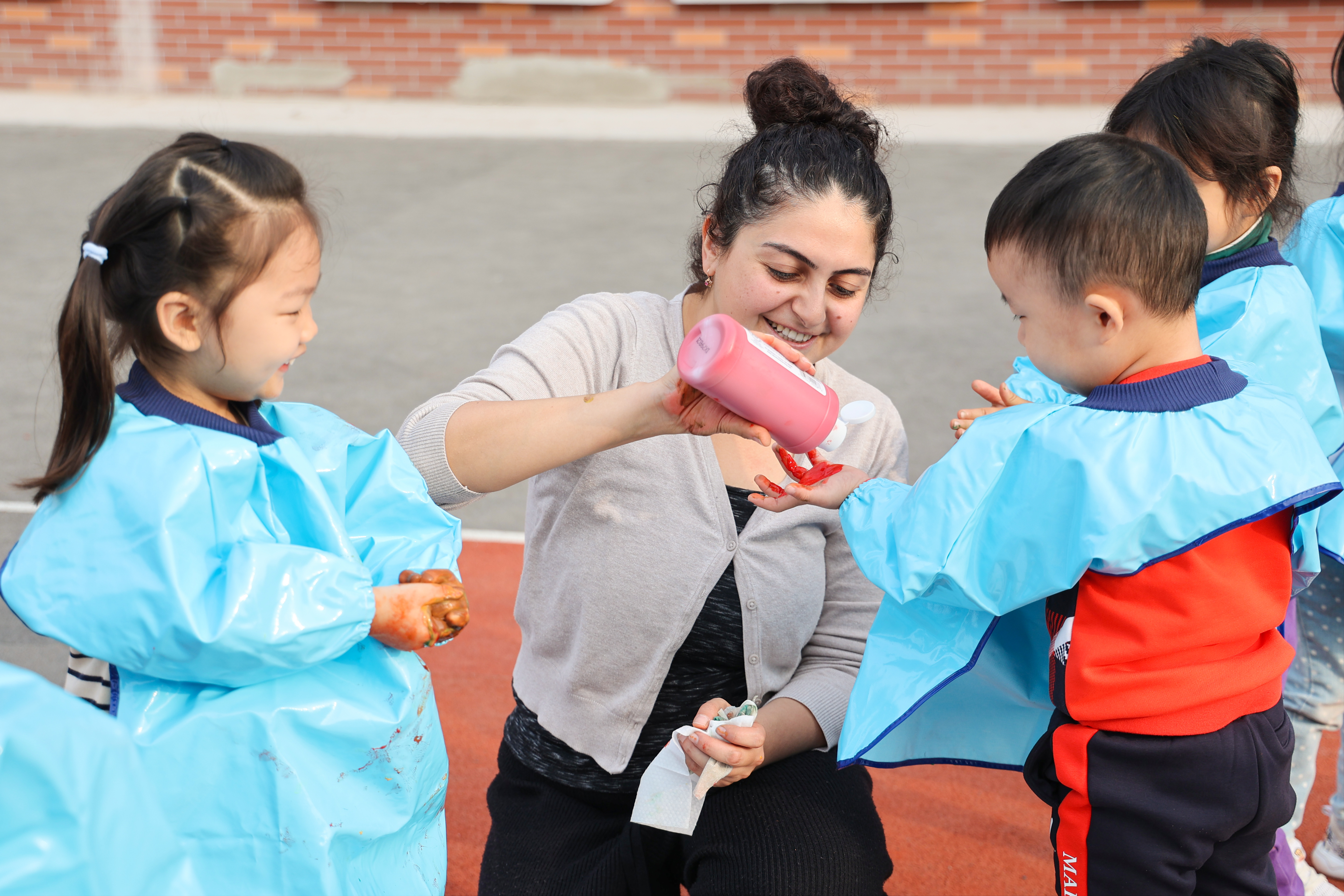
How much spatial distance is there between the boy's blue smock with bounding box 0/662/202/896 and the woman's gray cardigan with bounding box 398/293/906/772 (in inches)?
34.0

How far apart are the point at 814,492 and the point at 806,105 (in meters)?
0.82

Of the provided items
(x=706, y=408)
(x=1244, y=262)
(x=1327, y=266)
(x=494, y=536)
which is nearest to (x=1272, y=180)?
(x=1244, y=262)

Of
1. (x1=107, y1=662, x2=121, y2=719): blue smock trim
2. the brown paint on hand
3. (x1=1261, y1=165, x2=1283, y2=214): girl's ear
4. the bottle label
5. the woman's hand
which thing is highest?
(x1=1261, y1=165, x2=1283, y2=214): girl's ear

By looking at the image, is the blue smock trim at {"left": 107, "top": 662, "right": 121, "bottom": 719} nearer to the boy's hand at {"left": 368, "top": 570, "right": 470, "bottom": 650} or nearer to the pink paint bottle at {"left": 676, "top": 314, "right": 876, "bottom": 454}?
the boy's hand at {"left": 368, "top": 570, "right": 470, "bottom": 650}

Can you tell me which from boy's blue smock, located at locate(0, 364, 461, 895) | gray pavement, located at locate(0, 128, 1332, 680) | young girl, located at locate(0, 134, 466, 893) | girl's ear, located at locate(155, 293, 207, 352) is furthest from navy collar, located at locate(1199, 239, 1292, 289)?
gray pavement, located at locate(0, 128, 1332, 680)

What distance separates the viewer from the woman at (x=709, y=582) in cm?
211

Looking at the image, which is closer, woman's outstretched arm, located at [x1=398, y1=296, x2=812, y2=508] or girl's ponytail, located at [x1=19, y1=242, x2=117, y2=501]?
girl's ponytail, located at [x1=19, y1=242, x2=117, y2=501]

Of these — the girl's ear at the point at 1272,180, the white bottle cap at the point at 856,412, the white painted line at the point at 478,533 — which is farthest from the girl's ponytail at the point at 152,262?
the white painted line at the point at 478,533

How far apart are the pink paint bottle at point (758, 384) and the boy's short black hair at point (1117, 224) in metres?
0.41

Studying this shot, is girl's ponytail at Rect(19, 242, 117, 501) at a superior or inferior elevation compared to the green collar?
inferior

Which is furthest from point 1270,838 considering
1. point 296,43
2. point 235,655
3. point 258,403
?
point 296,43

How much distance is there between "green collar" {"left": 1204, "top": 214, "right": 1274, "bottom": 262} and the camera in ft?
7.72

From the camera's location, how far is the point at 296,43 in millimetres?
10281

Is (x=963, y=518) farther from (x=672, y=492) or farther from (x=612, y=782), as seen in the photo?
(x=612, y=782)
